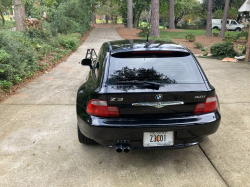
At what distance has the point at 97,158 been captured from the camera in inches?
128

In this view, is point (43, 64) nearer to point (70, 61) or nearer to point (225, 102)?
point (70, 61)

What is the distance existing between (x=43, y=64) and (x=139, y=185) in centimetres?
739

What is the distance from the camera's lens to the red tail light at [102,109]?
268 cm

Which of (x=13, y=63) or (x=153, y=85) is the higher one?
(x=153, y=85)

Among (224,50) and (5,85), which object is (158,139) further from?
(224,50)

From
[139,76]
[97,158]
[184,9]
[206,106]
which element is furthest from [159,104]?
[184,9]

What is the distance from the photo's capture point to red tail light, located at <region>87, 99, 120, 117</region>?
8.80 ft

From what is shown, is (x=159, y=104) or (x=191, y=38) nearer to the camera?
(x=159, y=104)

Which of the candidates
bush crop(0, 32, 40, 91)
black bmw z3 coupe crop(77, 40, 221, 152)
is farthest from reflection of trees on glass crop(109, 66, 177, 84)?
bush crop(0, 32, 40, 91)

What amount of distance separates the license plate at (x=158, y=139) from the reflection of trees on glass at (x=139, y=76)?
24.8 inches

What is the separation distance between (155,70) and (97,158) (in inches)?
58.0

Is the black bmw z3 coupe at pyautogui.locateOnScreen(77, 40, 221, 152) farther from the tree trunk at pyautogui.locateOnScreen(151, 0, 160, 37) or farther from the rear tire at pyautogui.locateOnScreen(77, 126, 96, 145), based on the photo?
the tree trunk at pyautogui.locateOnScreen(151, 0, 160, 37)

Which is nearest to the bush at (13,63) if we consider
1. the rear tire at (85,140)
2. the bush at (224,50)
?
the rear tire at (85,140)

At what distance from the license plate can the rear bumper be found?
0.05 metres
